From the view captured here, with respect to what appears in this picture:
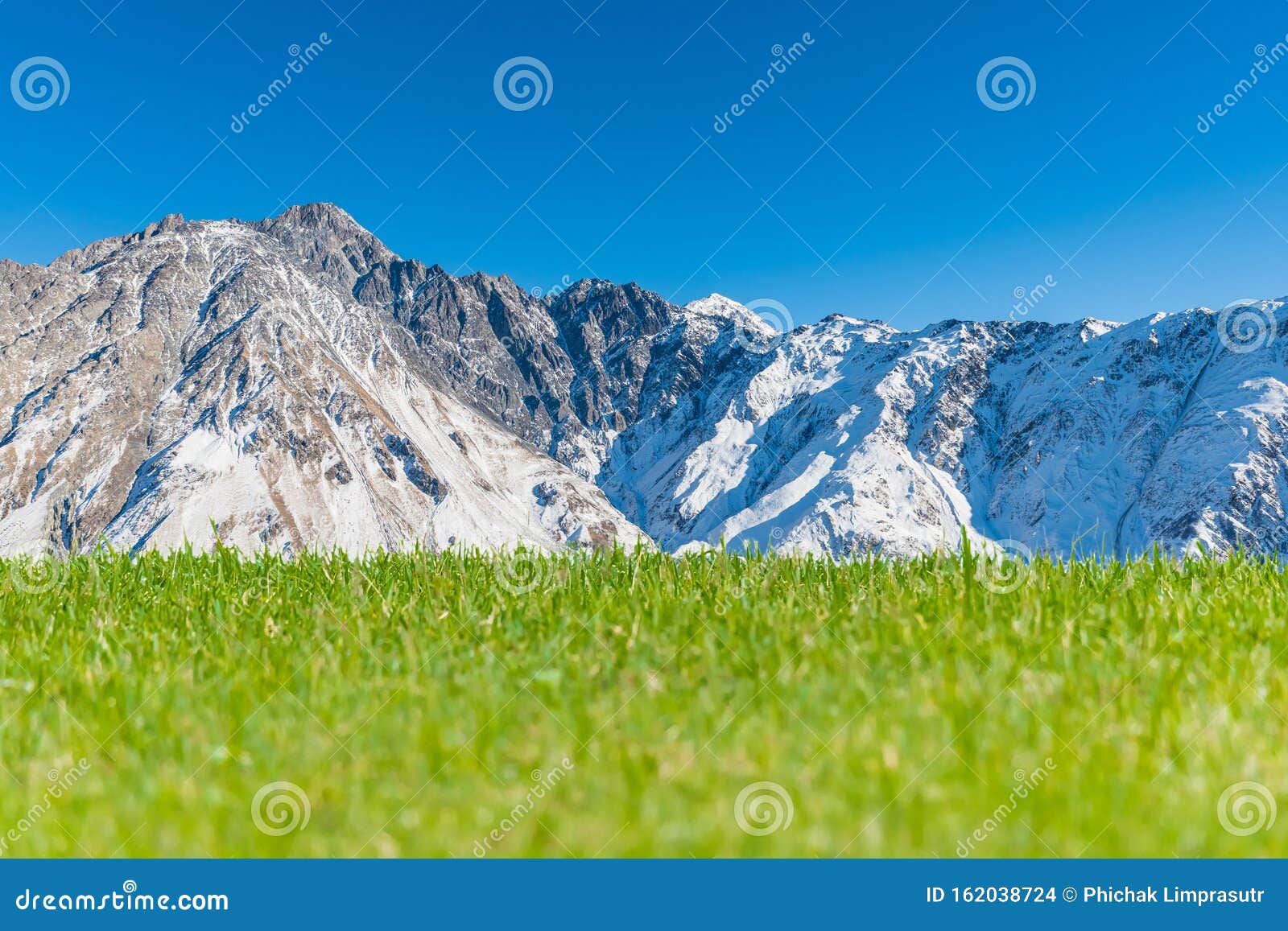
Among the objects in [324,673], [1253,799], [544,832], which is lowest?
[544,832]

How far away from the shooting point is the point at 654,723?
3945mm

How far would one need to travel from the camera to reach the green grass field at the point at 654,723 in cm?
317

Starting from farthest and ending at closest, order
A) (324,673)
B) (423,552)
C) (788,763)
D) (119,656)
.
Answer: (423,552) → (119,656) → (324,673) → (788,763)

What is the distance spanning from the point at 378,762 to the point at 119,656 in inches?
102

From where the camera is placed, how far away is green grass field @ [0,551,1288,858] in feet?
10.4

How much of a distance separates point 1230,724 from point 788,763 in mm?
2052

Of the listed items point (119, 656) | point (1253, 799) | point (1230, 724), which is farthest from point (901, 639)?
point (119, 656)

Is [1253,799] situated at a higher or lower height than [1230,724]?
lower

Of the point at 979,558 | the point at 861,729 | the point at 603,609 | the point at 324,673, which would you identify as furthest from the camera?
the point at 979,558

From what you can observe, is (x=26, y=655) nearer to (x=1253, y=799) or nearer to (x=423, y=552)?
(x=423, y=552)

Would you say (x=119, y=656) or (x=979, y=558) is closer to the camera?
(x=119, y=656)

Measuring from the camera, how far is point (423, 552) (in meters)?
8.48

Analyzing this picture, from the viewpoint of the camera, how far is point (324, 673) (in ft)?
15.8

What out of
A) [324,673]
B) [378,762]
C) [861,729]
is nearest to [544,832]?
[378,762]
